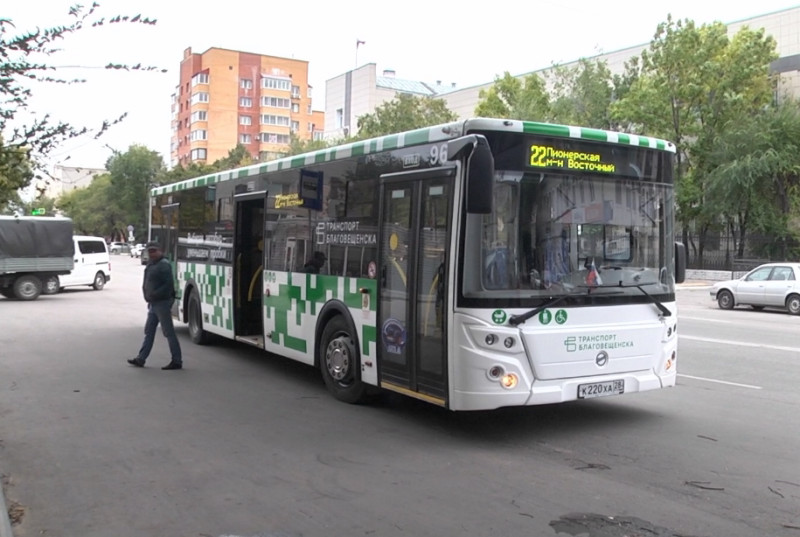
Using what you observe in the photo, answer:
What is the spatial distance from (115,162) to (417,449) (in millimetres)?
80095

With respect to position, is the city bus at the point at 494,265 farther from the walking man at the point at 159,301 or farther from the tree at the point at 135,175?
the tree at the point at 135,175

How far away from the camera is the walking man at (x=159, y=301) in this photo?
10695 millimetres

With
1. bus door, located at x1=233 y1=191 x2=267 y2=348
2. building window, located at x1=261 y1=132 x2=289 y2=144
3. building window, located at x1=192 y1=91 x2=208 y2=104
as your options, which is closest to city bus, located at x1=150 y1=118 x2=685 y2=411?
bus door, located at x1=233 y1=191 x2=267 y2=348

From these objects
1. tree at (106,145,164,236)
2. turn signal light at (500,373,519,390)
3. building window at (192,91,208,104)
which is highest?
building window at (192,91,208,104)

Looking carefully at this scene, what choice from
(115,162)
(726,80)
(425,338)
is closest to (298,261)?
(425,338)

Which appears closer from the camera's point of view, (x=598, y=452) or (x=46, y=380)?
(x=598, y=452)

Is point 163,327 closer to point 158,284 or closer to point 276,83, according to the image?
point 158,284

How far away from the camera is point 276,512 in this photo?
5.06 meters

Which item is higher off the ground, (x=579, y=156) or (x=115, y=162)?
(x=115, y=162)

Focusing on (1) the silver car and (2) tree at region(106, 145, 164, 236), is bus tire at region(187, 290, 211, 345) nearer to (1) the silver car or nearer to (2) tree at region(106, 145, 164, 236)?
(1) the silver car

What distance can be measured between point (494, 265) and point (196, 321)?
326 inches

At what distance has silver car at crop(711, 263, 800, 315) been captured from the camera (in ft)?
68.5

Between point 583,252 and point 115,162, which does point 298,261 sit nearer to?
point 583,252

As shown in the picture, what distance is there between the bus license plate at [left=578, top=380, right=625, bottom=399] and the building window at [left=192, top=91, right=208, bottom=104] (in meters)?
105
